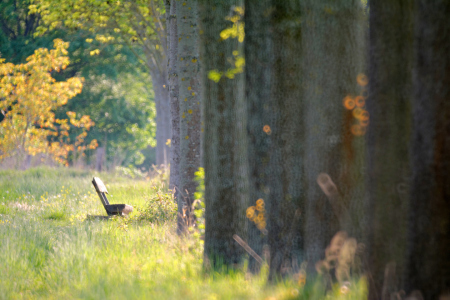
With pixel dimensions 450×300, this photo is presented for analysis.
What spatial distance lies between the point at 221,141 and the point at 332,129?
55.8 inches

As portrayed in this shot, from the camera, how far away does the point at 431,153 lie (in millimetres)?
2869

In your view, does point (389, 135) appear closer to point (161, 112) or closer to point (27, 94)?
point (161, 112)

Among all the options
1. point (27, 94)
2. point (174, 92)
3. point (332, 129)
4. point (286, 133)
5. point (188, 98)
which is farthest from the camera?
point (27, 94)

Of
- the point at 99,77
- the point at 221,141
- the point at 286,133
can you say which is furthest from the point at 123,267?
the point at 99,77

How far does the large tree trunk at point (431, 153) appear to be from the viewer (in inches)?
111

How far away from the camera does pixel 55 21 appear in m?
16.2

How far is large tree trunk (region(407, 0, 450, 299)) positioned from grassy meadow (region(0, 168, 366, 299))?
2.71ft

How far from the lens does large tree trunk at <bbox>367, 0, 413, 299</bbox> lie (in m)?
3.16

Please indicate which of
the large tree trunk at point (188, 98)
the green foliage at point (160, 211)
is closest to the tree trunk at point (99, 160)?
the green foliage at point (160, 211)

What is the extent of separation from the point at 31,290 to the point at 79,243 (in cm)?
102

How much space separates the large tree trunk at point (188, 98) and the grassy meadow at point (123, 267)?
0.76m

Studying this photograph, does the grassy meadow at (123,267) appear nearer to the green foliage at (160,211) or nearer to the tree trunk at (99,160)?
the green foliage at (160,211)

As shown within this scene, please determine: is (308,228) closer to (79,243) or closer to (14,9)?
(79,243)

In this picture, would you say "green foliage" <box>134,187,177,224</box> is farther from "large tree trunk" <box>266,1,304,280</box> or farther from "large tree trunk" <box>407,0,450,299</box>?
"large tree trunk" <box>407,0,450,299</box>
